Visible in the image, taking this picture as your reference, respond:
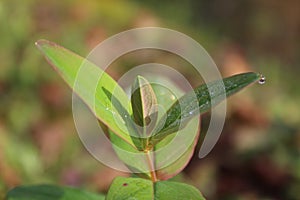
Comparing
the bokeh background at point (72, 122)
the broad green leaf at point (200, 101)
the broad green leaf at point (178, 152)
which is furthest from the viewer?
the bokeh background at point (72, 122)

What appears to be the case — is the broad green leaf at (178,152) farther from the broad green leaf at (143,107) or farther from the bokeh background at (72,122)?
the bokeh background at (72,122)

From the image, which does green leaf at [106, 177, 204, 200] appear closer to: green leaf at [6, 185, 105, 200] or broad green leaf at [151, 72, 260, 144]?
broad green leaf at [151, 72, 260, 144]

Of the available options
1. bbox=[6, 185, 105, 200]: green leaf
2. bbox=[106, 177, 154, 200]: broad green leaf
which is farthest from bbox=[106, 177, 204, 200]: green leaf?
bbox=[6, 185, 105, 200]: green leaf

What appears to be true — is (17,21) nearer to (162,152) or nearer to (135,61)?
(135,61)

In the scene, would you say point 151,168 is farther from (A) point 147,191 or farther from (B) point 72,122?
(B) point 72,122

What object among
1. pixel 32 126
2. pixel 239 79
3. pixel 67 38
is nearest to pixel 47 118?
pixel 32 126

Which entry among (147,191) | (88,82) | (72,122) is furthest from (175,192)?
(72,122)

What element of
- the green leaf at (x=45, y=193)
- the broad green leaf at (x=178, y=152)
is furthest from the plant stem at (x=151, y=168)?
the green leaf at (x=45, y=193)
